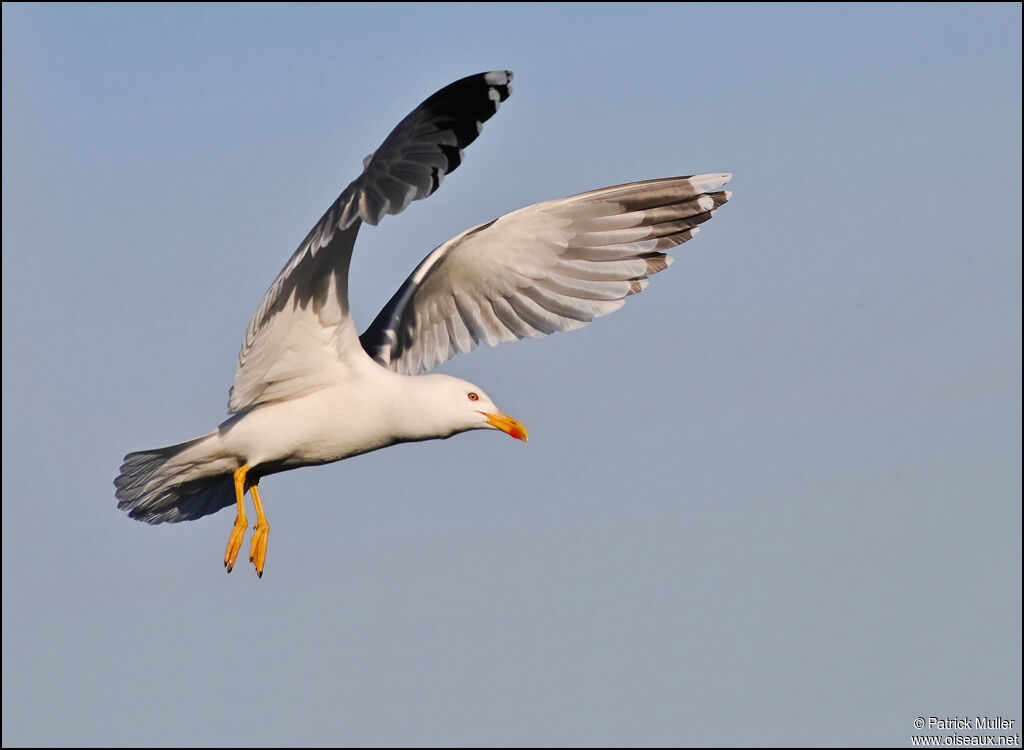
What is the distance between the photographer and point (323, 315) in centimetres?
973

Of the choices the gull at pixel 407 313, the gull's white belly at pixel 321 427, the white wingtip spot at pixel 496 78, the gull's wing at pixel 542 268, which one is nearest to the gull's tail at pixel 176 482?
the gull at pixel 407 313

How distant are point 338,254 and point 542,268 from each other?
2371 mm

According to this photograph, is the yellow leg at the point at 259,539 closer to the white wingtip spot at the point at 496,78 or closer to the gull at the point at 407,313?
the gull at the point at 407,313

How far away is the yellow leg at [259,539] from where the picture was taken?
10.1 meters

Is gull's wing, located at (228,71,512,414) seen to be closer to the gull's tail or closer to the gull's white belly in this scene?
the gull's white belly

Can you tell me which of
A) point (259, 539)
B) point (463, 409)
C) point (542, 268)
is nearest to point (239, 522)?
point (259, 539)

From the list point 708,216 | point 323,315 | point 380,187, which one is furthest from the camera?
point 708,216

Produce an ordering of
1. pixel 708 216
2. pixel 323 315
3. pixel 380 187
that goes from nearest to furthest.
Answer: pixel 380 187
pixel 323 315
pixel 708 216

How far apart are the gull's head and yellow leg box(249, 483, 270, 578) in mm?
1497

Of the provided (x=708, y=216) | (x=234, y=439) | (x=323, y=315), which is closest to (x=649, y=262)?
(x=708, y=216)

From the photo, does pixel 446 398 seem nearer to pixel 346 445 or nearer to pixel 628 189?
pixel 346 445

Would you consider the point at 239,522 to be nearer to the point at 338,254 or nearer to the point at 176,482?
the point at 176,482

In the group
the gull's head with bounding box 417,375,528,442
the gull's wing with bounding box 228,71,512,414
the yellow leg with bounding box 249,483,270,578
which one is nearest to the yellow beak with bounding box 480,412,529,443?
the gull's head with bounding box 417,375,528,442

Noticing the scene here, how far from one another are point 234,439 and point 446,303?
2.15 meters
